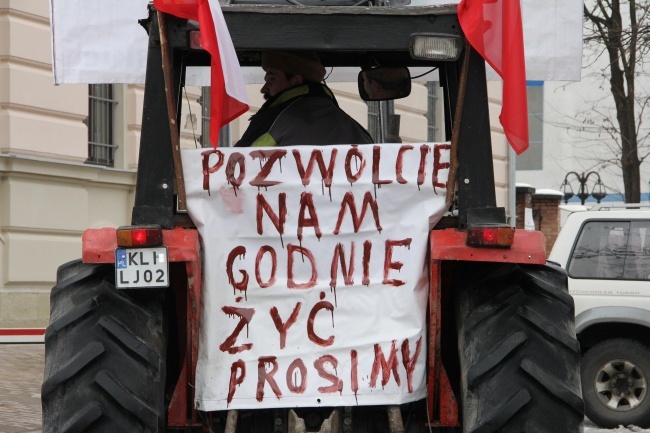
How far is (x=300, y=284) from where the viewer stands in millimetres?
5145

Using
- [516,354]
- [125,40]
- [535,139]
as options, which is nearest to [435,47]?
[516,354]

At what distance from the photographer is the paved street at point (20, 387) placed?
9.84m

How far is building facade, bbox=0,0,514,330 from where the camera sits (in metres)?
15.4

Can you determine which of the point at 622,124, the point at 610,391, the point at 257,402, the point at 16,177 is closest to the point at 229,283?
the point at 257,402

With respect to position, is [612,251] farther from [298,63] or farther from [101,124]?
[101,124]

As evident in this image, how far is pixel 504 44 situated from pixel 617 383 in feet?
22.4

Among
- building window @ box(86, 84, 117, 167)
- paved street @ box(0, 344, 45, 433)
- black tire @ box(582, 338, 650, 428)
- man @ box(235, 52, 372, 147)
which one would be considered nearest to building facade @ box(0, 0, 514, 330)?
building window @ box(86, 84, 117, 167)

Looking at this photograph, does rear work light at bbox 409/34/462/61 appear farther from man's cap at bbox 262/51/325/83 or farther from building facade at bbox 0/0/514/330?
building facade at bbox 0/0/514/330

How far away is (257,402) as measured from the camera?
5129 millimetres

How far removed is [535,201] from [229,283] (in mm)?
25102

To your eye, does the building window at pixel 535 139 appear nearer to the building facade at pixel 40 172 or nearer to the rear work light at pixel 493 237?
the building facade at pixel 40 172

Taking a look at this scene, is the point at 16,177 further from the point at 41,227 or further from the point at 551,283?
the point at 551,283

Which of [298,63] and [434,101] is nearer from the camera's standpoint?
[298,63]

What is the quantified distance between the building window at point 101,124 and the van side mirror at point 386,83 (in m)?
11.2
